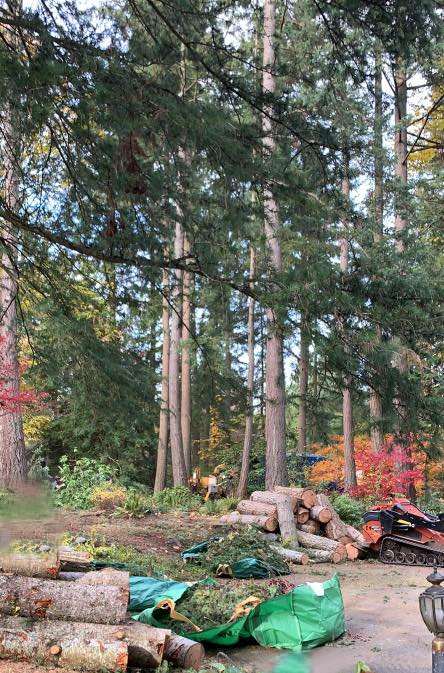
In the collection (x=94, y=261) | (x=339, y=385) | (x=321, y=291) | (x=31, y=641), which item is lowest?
(x=31, y=641)

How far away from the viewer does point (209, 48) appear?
18.5 ft

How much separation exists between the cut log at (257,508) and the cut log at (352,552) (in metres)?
1.42

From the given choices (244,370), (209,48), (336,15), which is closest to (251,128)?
(209,48)

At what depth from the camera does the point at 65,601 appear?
461 centimetres

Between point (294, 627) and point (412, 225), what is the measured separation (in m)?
12.0

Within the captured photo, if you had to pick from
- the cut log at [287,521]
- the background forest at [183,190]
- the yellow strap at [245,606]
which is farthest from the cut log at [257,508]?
the yellow strap at [245,606]

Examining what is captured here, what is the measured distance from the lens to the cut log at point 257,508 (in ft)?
37.1

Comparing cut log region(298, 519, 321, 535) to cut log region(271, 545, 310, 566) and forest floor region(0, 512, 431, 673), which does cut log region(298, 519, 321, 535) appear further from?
cut log region(271, 545, 310, 566)

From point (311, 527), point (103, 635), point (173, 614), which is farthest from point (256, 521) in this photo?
point (103, 635)

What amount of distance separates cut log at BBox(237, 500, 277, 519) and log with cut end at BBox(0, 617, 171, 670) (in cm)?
702

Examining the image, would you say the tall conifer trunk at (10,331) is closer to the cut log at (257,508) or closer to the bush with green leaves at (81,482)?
the bush with green leaves at (81,482)

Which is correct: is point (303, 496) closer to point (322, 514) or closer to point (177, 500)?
point (322, 514)

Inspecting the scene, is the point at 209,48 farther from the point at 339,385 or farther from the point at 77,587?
the point at 77,587

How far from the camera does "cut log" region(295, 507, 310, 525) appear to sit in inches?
454
